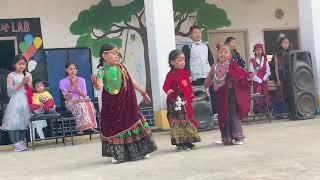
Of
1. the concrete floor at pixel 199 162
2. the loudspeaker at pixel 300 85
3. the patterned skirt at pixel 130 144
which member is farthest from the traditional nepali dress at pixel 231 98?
the loudspeaker at pixel 300 85

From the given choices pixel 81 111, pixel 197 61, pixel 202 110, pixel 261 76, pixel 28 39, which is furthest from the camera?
pixel 28 39

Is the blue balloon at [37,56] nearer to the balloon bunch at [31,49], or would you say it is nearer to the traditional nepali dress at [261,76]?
the balloon bunch at [31,49]

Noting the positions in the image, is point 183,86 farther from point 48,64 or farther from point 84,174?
point 48,64

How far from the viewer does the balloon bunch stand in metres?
11.4

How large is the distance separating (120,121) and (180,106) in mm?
1039

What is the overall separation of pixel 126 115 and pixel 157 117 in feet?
10.2

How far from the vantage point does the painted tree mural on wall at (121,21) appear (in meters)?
11.9

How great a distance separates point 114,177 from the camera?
5750mm

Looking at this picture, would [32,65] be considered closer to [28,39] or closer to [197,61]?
[28,39]

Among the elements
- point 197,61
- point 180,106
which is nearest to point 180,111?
point 180,106

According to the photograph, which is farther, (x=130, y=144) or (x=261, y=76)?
(x=261, y=76)

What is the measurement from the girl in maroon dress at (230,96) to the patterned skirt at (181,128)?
1.79 ft

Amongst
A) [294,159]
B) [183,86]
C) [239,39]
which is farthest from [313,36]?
[294,159]

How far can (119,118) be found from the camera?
683 cm
